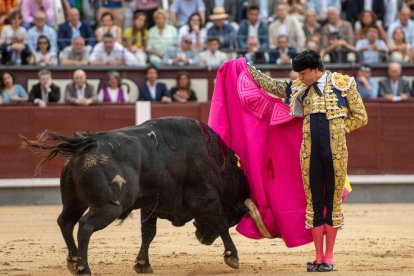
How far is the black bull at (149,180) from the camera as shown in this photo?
19.7ft

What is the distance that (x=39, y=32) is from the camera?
484 inches

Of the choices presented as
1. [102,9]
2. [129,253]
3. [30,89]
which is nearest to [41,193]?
[30,89]

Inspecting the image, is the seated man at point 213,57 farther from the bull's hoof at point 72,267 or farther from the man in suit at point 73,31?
the bull's hoof at point 72,267

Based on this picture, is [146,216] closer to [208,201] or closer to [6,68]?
[208,201]

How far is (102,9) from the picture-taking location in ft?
42.9

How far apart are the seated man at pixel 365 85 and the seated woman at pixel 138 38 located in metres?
2.45

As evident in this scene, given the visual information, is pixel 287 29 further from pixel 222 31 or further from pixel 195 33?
pixel 195 33

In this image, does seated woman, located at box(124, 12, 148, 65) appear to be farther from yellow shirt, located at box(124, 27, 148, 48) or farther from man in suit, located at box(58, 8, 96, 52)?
man in suit, located at box(58, 8, 96, 52)

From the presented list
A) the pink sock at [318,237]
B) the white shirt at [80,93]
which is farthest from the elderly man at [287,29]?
the pink sock at [318,237]

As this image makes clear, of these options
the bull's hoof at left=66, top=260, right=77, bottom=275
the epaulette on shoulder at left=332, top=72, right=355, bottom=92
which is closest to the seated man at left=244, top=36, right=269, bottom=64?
the epaulette on shoulder at left=332, top=72, right=355, bottom=92

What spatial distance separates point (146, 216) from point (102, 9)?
6.63 m

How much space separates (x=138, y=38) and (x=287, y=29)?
1736 mm

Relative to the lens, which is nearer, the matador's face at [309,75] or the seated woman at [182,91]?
the matador's face at [309,75]

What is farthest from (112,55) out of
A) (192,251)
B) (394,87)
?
(192,251)
